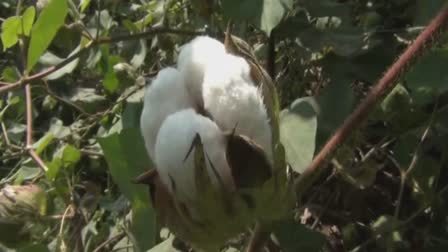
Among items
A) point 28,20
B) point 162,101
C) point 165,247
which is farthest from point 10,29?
point 162,101

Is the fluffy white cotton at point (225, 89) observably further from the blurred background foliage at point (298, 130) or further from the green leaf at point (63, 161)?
the green leaf at point (63, 161)

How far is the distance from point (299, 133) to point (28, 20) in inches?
18.2

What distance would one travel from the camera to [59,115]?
1.75 metres

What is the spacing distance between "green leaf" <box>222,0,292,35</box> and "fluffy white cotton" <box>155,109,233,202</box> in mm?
354

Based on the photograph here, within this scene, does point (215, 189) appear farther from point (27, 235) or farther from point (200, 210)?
point (27, 235)

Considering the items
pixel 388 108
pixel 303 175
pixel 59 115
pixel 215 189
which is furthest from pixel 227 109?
pixel 59 115

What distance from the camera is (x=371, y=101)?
2.85ft

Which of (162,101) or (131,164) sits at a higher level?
(162,101)

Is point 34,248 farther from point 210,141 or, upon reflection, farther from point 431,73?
point 431,73

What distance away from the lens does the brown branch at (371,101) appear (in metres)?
0.86

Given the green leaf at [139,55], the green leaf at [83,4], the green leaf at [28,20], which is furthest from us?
the green leaf at [139,55]

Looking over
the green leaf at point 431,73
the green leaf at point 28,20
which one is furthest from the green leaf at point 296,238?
the green leaf at point 28,20

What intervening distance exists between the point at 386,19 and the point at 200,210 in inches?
27.7

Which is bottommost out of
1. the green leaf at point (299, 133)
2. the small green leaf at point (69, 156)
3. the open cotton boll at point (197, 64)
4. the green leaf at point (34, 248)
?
the small green leaf at point (69, 156)
